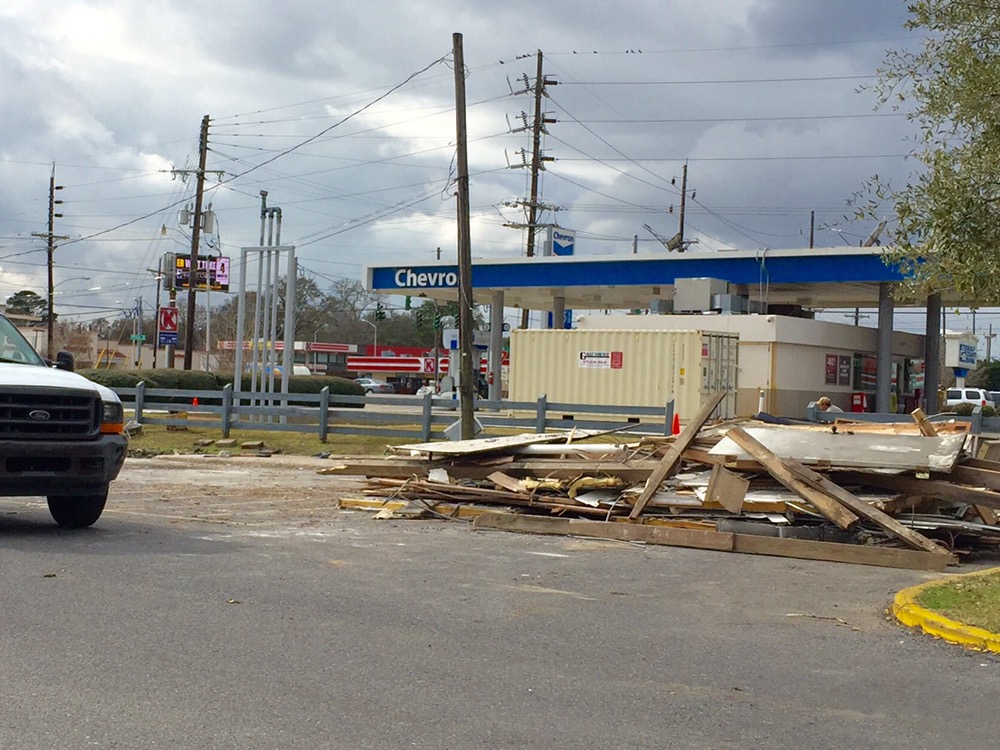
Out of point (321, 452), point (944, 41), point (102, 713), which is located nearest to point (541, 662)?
point (102, 713)

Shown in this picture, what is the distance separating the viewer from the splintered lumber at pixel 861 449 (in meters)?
13.1

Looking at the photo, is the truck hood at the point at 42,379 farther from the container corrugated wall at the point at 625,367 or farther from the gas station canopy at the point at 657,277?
the gas station canopy at the point at 657,277

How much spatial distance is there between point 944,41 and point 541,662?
27.5 feet

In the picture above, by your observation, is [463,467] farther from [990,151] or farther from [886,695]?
[886,695]

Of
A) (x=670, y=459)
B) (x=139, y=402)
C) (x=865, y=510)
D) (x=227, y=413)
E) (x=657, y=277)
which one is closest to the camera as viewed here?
(x=865, y=510)

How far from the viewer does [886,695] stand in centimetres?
679

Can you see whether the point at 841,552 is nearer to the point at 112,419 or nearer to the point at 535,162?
the point at 112,419

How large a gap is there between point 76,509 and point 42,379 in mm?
1684

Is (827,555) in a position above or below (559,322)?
below

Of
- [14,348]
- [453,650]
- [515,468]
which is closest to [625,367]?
[515,468]

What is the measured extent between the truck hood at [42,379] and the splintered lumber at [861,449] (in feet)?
23.8

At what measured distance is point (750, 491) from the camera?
13.9 m

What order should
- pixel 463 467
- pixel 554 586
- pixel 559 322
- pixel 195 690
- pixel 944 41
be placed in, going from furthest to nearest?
pixel 559 322 < pixel 463 467 < pixel 944 41 < pixel 554 586 < pixel 195 690

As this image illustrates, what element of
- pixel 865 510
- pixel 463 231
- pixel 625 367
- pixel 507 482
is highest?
pixel 463 231
